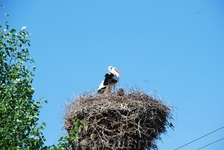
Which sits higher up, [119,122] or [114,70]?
[114,70]

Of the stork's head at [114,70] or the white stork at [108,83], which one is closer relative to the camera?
the white stork at [108,83]

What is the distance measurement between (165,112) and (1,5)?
4.31 meters

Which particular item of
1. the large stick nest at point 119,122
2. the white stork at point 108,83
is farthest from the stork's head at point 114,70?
the large stick nest at point 119,122

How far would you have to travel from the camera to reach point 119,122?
9.64m

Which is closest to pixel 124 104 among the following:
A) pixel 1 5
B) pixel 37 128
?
pixel 37 128

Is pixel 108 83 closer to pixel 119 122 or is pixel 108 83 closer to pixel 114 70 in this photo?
pixel 114 70

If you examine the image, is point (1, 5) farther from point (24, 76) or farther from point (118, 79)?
point (118, 79)

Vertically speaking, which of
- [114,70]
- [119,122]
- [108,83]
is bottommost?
[119,122]

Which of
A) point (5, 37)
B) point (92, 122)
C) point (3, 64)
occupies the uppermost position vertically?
point (5, 37)

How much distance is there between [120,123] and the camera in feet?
31.7

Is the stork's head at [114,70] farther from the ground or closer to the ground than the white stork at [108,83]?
farther from the ground

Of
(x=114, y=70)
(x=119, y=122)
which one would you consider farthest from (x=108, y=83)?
(x=119, y=122)

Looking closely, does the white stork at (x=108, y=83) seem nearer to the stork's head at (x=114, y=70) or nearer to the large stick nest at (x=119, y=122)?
the stork's head at (x=114, y=70)

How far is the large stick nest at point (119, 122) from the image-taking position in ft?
31.4
